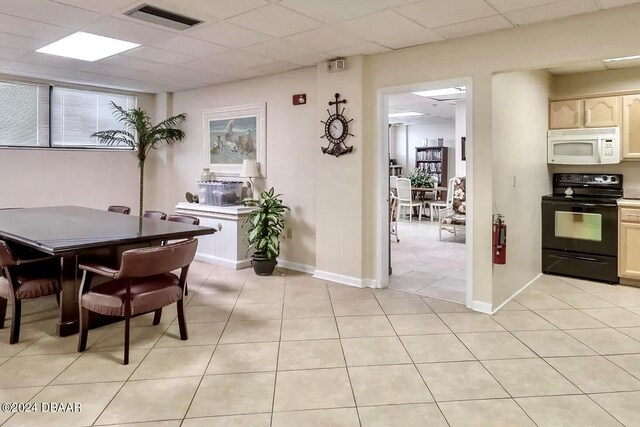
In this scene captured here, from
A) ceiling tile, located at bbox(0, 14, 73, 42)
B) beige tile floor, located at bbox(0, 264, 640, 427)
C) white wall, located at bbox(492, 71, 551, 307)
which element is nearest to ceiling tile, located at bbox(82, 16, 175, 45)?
ceiling tile, located at bbox(0, 14, 73, 42)

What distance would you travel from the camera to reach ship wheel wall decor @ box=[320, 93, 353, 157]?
4695 mm

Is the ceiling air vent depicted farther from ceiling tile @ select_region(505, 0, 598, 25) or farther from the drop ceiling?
ceiling tile @ select_region(505, 0, 598, 25)

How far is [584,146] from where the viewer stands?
5.01 metres

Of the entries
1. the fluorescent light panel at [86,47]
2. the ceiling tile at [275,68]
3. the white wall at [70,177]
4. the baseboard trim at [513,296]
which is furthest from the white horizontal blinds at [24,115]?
the baseboard trim at [513,296]

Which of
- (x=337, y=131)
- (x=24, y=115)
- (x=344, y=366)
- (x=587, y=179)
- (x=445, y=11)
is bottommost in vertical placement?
(x=344, y=366)

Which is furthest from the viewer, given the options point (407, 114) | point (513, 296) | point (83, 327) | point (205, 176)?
point (407, 114)

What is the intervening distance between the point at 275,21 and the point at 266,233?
7.94ft

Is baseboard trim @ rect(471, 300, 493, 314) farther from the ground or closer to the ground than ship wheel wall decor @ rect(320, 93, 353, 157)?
closer to the ground

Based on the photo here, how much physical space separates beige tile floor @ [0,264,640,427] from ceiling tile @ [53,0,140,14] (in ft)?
7.99

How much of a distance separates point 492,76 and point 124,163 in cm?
540

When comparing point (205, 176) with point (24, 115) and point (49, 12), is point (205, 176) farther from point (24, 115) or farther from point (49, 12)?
point (49, 12)

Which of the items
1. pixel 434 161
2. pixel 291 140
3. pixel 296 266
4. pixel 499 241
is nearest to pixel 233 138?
pixel 291 140

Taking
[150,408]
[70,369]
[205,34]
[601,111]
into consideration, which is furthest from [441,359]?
[601,111]

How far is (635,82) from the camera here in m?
4.86
